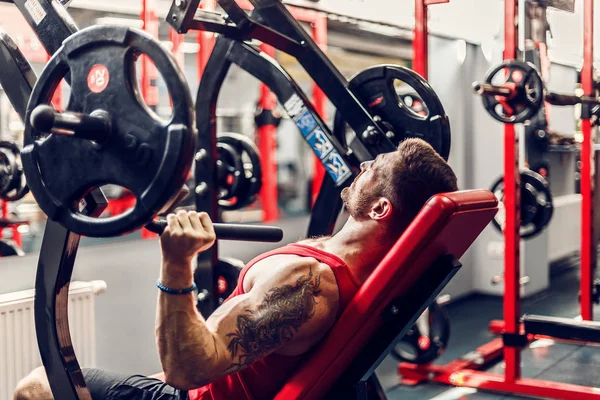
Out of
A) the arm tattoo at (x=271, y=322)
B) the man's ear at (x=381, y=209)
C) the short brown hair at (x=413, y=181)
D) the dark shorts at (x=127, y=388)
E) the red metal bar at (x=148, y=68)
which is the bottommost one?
the dark shorts at (x=127, y=388)

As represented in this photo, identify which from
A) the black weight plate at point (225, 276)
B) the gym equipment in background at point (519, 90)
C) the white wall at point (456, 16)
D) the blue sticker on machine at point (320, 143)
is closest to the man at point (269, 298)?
the blue sticker on machine at point (320, 143)

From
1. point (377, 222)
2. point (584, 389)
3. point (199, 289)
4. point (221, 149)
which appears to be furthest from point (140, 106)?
point (584, 389)

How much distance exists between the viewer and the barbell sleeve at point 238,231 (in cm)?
122

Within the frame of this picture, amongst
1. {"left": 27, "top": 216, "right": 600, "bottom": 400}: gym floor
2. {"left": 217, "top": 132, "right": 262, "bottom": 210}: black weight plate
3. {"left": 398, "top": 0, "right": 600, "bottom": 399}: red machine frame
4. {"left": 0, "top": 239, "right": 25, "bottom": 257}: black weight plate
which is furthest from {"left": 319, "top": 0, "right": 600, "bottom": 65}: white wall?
{"left": 0, "top": 239, "right": 25, "bottom": 257}: black weight plate

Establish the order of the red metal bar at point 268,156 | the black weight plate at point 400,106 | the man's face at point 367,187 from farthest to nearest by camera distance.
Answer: the red metal bar at point 268,156 → the black weight plate at point 400,106 → the man's face at point 367,187

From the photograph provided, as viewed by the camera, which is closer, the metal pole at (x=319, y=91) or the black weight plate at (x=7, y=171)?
the black weight plate at (x=7, y=171)

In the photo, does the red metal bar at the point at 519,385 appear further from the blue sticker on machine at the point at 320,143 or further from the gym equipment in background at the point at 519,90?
the blue sticker on machine at the point at 320,143

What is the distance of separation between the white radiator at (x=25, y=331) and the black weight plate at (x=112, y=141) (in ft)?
4.93

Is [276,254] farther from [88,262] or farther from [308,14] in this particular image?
[308,14]

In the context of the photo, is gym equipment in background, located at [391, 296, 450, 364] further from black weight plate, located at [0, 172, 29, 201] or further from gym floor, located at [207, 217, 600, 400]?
Result: black weight plate, located at [0, 172, 29, 201]

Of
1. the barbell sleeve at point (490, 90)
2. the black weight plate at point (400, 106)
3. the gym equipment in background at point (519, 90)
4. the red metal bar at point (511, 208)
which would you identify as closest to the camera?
the black weight plate at point (400, 106)

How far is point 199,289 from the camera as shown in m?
2.53

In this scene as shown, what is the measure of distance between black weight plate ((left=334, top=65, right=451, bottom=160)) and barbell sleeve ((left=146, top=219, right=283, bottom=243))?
41.9 inches

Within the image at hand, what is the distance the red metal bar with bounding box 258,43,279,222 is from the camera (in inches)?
148
